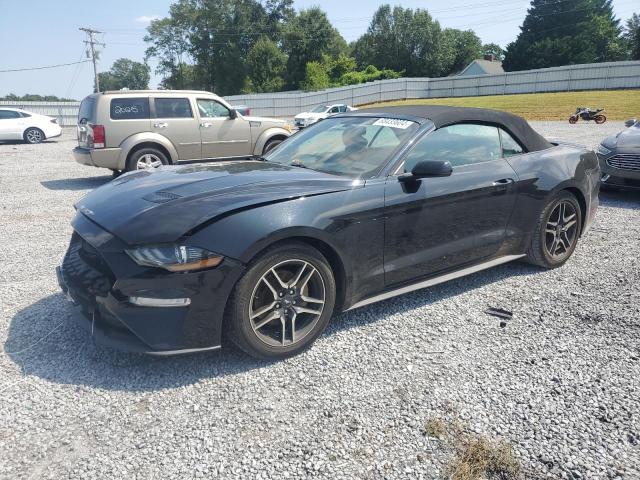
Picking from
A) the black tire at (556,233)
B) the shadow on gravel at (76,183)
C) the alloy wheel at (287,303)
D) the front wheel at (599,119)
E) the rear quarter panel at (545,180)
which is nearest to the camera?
the alloy wheel at (287,303)

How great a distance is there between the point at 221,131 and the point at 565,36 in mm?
70195

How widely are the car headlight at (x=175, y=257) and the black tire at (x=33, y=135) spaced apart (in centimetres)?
1959

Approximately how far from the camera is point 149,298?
2.68 m

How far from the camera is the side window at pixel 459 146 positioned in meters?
3.70

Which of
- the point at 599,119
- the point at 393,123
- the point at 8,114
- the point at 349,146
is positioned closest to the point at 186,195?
the point at 349,146

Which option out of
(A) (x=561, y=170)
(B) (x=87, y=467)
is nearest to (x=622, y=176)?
(A) (x=561, y=170)

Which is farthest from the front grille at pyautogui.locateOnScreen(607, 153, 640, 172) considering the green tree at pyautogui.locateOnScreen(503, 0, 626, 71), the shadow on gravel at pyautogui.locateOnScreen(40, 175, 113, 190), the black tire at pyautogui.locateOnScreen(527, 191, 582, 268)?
the green tree at pyautogui.locateOnScreen(503, 0, 626, 71)

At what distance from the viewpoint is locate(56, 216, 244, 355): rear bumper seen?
269 cm

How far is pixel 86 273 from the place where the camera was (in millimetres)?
2943

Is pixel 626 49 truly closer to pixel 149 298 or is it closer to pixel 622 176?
pixel 622 176

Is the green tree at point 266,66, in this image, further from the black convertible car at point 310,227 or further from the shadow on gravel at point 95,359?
the shadow on gravel at point 95,359

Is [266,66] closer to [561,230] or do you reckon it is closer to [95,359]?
[561,230]

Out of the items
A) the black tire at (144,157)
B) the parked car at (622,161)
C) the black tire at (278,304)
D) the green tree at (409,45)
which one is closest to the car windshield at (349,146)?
the black tire at (278,304)

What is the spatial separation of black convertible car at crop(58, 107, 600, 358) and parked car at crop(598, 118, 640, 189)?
3502 millimetres
